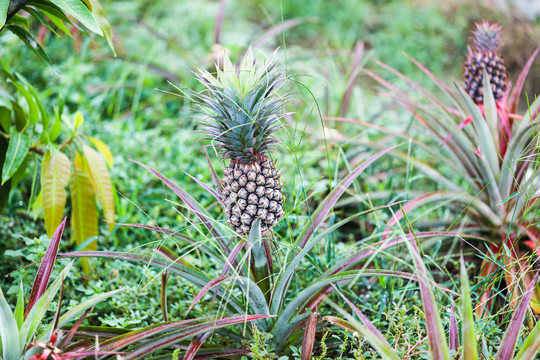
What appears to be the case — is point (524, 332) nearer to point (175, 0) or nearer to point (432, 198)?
point (432, 198)

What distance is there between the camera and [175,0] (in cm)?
540

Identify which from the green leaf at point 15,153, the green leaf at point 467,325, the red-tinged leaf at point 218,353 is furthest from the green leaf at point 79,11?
the green leaf at point 467,325

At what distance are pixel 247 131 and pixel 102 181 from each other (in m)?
1.01

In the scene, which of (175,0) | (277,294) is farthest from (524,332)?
(175,0)

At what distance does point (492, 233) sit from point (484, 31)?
0.99 metres

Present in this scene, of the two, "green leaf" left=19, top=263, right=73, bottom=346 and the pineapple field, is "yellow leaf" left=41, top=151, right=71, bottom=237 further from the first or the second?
"green leaf" left=19, top=263, right=73, bottom=346

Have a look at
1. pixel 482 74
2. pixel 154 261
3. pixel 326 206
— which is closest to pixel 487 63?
pixel 482 74

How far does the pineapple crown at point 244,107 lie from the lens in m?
1.40

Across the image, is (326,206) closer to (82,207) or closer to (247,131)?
(247,131)

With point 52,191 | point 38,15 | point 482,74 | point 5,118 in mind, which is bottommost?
point 52,191

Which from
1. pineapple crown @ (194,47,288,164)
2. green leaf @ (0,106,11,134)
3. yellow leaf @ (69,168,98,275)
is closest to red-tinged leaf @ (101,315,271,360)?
pineapple crown @ (194,47,288,164)

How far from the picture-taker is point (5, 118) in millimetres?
2006

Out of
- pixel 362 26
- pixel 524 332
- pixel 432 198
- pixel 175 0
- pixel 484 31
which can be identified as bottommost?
pixel 524 332

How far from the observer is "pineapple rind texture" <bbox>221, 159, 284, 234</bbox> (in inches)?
57.4
